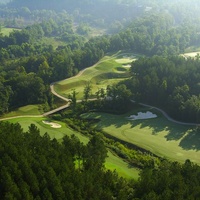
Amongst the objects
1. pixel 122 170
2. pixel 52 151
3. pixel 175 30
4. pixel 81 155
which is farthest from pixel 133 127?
pixel 175 30

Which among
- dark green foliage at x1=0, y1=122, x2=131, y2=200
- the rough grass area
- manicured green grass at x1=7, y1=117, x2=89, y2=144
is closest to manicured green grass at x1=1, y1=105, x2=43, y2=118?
the rough grass area

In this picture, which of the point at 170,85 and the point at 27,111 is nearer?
the point at 27,111

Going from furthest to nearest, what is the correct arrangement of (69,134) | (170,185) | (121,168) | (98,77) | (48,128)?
(98,77) < (48,128) < (69,134) < (121,168) < (170,185)

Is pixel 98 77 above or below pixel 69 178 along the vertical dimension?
below

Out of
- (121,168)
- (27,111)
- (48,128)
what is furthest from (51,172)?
(27,111)

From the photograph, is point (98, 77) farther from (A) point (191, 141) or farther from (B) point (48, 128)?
(A) point (191, 141)

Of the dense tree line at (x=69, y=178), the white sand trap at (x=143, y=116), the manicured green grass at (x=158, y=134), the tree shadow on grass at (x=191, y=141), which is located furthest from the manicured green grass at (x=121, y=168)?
the white sand trap at (x=143, y=116)

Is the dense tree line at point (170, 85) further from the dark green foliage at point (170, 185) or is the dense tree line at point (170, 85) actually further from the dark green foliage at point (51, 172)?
the dark green foliage at point (51, 172)
